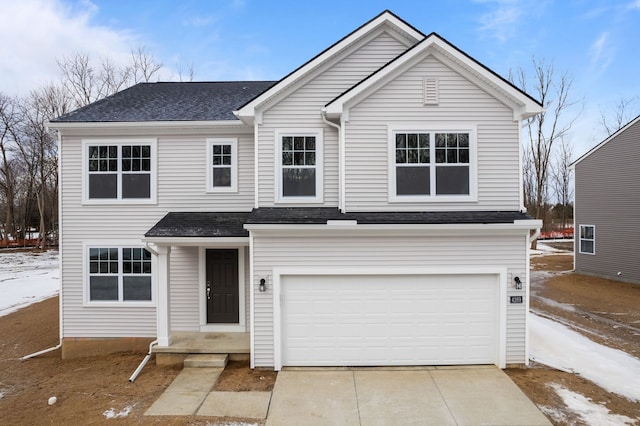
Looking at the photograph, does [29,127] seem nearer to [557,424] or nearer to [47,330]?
[47,330]

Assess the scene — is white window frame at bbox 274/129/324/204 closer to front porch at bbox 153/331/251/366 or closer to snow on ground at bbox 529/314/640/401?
front porch at bbox 153/331/251/366

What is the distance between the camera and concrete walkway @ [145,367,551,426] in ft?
19.9

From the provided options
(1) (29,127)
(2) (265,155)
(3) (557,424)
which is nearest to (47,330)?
(2) (265,155)

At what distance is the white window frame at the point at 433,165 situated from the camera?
330 inches

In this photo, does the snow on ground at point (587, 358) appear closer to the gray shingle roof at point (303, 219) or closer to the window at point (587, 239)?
the gray shingle roof at point (303, 219)

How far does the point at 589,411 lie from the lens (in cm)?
625

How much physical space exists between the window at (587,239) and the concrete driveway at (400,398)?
16228 millimetres

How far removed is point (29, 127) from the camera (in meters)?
36.1

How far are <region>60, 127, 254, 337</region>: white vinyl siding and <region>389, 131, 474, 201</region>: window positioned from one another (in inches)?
154

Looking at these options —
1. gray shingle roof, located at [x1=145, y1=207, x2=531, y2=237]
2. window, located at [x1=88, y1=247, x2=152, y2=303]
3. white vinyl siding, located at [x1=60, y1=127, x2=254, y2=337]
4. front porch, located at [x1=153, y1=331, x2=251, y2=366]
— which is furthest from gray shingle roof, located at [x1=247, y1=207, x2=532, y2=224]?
window, located at [x1=88, y1=247, x2=152, y2=303]

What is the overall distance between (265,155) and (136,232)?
13.9 ft

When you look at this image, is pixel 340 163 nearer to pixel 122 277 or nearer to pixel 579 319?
pixel 122 277

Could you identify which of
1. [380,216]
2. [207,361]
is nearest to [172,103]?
[380,216]

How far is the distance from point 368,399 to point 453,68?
282 inches
